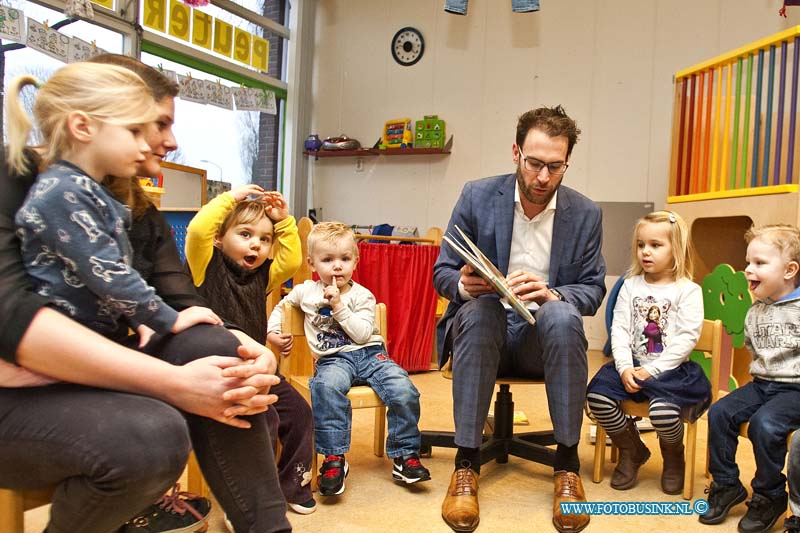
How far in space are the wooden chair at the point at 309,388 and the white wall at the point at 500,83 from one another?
107 inches

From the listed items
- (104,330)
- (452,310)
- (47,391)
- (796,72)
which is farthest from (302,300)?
(796,72)

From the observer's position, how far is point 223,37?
4500 mm

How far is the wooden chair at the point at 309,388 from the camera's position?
183cm

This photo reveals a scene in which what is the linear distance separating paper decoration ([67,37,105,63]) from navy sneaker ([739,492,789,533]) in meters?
3.49

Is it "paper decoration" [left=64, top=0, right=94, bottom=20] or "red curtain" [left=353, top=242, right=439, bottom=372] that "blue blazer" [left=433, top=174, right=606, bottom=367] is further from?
"paper decoration" [left=64, top=0, right=94, bottom=20]

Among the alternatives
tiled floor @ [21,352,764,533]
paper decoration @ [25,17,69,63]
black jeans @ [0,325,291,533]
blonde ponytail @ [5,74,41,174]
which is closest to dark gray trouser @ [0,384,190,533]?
black jeans @ [0,325,291,533]

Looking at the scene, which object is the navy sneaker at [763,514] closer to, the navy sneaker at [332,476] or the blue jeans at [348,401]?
the blue jeans at [348,401]

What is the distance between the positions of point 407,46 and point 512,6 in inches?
32.4

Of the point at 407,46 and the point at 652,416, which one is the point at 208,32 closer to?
the point at 407,46

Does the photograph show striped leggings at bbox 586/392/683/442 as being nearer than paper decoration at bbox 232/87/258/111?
Yes

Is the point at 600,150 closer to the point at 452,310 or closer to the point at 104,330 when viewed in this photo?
the point at 452,310

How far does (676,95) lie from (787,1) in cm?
84

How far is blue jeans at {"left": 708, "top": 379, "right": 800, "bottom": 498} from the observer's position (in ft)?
5.28

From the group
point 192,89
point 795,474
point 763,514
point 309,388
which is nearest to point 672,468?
point 763,514
